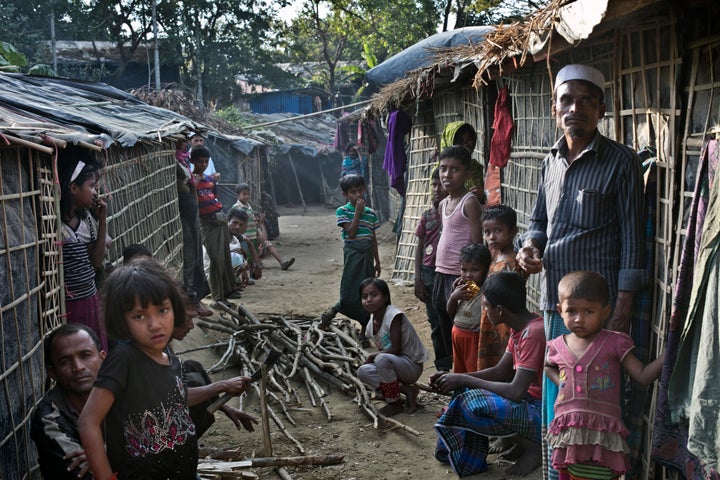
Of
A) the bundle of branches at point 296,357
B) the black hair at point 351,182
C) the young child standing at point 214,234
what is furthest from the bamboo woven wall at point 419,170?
the bundle of branches at point 296,357

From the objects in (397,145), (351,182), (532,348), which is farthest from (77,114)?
(397,145)

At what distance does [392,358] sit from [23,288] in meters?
2.57

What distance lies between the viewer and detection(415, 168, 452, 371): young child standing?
603 centimetres

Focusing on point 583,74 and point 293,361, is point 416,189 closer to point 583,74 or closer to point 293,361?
point 293,361

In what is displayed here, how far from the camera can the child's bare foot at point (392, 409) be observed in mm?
5305

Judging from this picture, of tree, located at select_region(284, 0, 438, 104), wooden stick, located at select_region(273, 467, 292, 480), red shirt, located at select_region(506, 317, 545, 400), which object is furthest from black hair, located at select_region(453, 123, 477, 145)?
tree, located at select_region(284, 0, 438, 104)

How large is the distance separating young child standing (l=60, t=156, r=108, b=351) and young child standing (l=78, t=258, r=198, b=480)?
2133 millimetres

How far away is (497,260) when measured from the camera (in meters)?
4.73

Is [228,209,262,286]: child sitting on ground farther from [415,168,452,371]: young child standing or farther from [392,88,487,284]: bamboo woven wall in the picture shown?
[415,168,452,371]: young child standing

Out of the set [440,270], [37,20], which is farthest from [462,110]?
[37,20]

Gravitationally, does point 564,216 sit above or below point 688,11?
below

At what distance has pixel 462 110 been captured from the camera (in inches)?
345

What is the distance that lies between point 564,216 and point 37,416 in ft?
7.92

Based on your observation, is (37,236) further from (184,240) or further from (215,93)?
(215,93)
